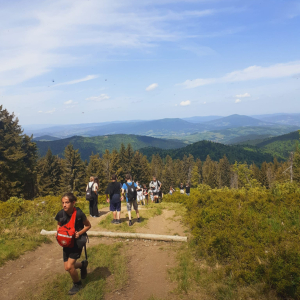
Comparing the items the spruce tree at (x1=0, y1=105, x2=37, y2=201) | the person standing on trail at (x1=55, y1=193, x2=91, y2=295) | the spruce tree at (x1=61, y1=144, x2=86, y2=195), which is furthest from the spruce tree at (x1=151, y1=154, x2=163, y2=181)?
the person standing on trail at (x1=55, y1=193, x2=91, y2=295)

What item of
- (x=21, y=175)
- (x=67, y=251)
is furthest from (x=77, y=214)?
(x=21, y=175)

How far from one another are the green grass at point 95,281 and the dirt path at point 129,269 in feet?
0.72

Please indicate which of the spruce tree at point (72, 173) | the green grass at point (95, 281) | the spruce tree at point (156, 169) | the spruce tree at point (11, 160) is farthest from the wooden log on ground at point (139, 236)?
the spruce tree at point (156, 169)

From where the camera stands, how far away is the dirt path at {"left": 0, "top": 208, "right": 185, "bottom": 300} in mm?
4996

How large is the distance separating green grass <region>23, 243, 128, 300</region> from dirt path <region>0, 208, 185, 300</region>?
22 cm

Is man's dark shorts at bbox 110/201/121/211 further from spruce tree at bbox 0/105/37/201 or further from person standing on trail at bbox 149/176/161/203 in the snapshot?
spruce tree at bbox 0/105/37/201

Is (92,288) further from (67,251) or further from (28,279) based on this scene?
(28,279)

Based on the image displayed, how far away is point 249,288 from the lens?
4.61 metres

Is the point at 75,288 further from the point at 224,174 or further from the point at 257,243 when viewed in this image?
the point at 224,174

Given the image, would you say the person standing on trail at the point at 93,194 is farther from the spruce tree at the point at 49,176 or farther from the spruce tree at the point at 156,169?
the spruce tree at the point at 156,169

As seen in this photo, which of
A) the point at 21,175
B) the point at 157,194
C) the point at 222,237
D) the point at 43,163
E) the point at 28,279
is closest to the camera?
the point at 28,279

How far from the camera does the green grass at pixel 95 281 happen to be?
479 cm

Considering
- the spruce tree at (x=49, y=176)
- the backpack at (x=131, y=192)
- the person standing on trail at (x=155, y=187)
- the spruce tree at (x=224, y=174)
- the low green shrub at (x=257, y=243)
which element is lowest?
the spruce tree at (x=224, y=174)

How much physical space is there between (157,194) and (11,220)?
31.0 feet
